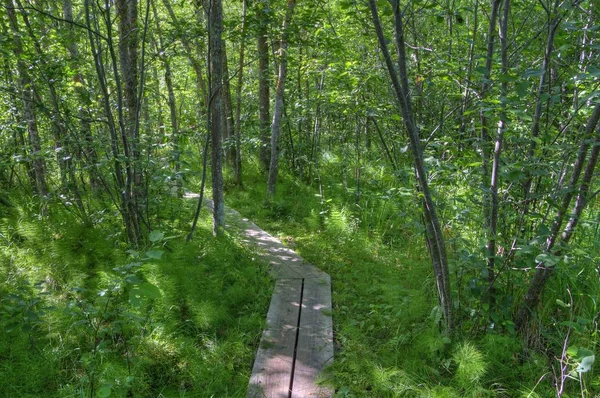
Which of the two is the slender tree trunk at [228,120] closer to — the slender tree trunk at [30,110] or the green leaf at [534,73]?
the slender tree trunk at [30,110]

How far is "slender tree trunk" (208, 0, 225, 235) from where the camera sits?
546cm

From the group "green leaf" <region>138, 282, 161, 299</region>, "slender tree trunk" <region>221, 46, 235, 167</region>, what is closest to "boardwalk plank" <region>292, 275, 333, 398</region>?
"green leaf" <region>138, 282, 161, 299</region>

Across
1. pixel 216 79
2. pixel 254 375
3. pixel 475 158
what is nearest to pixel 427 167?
pixel 475 158

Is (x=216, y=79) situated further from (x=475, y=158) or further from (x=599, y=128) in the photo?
(x=599, y=128)

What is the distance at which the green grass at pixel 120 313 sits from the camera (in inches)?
119

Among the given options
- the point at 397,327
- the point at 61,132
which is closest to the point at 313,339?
the point at 397,327

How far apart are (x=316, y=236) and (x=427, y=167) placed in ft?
11.9

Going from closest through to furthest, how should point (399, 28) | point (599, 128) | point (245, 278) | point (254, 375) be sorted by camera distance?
point (399, 28) → point (599, 128) → point (254, 375) → point (245, 278)

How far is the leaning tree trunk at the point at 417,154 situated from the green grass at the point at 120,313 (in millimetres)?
1893

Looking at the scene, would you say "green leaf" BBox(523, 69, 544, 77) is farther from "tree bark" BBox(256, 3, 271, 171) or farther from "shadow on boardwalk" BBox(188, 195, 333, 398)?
"tree bark" BBox(256, 3, 271, 171)

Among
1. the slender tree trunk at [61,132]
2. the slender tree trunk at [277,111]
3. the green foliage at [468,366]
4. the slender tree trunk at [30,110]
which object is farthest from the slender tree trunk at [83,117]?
the green foliage at [468,366]

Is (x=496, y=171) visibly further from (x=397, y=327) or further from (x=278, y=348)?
(x=278, y=348)

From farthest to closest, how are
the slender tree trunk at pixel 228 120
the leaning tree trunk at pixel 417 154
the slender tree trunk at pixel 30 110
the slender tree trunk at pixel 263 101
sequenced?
the slender tree trunk at pixel 228 120 < the slender tree trunk at pixel 263 101 < the slender tree trunk at pixel 30 110 < the leaning tree trunk at pixel 417 154

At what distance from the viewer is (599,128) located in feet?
9.61
